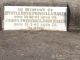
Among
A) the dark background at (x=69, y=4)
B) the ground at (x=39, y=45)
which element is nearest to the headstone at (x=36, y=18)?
the dark background at (x=69, y=4)

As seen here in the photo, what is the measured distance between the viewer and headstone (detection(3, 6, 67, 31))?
9.77 metres

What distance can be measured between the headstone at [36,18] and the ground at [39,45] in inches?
10.2

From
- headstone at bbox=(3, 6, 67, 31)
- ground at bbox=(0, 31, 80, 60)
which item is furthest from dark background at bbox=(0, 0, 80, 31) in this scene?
ground at bbox=(0, 31, 80, 60)

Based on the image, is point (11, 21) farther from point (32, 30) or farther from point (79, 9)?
point (79, 9)

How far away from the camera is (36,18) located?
9.80 m

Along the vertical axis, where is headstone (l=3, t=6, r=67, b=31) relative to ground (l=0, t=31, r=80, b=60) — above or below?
above

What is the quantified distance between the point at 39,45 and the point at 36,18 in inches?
67.9

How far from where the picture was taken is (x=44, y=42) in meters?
8.50

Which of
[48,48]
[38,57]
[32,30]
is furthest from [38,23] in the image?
[38,57]

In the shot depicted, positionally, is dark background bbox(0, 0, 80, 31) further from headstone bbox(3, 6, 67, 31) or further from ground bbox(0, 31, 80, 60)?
ground bbox(0, 31, 80, 60)

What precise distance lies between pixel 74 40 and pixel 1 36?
1917 millimetres

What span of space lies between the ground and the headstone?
26 centimetres

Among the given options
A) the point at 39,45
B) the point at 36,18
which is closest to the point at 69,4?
the point at 36,18

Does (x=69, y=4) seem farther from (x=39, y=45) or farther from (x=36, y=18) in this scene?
(x=39, y=45)
